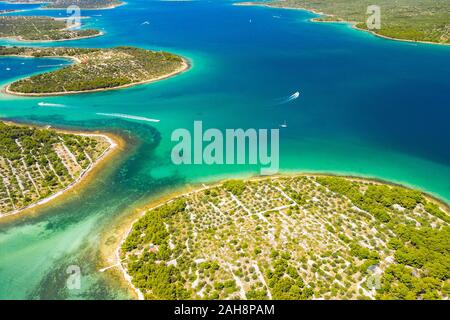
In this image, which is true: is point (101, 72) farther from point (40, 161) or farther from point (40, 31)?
point (40, 31)

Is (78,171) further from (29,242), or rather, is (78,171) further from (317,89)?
(317,89)

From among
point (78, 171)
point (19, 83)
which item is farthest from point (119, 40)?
point (78, 171)

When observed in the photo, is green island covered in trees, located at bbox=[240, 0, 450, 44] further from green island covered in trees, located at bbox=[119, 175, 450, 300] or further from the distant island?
green island covered in trees, located at bbox=[119, 175, 450, 300]

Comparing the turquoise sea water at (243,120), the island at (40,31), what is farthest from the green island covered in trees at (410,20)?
the island at (40,31)

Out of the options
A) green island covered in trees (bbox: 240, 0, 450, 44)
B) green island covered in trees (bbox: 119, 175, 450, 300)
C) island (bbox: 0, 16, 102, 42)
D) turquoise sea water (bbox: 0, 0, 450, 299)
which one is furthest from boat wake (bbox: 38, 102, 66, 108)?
green island covered in trees (bbox: 240, 0, 450, 44)

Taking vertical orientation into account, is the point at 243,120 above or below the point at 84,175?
above

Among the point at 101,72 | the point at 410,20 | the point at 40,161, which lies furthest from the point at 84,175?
the point at 410,20
